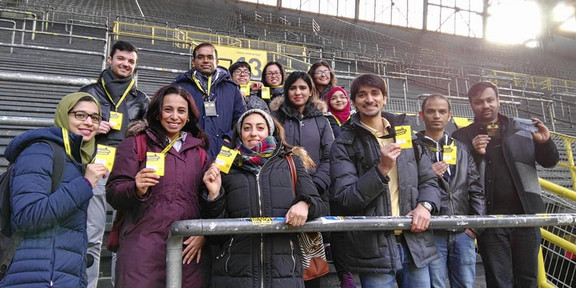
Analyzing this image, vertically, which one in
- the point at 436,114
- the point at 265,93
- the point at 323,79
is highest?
the point at 323,79

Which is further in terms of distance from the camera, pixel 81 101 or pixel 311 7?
pixel 311 7

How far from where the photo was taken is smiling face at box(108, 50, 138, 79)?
2.88 metres

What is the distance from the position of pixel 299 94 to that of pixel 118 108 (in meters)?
1.40

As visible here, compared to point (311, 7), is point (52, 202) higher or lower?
lower

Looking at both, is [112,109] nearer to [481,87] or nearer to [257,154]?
[257,154]

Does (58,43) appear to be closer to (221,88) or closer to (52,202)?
(221,88)

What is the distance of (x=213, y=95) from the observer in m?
3.04

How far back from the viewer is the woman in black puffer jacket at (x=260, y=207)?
1.68 metres

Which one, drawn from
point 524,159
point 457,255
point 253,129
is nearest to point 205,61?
point 253,129

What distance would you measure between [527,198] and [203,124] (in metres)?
2.42

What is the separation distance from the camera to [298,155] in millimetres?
2033

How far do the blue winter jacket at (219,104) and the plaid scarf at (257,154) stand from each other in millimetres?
946

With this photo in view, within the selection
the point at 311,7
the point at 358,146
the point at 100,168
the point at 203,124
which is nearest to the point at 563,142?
the point at 358,146

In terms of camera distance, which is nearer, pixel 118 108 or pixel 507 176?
pixel 507 176
